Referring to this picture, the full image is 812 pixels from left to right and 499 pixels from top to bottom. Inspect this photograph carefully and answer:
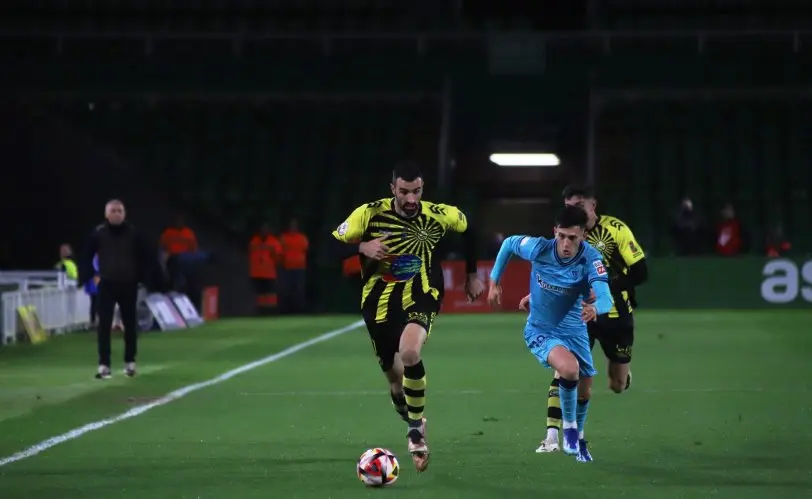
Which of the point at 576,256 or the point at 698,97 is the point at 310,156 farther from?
the point at 576,256

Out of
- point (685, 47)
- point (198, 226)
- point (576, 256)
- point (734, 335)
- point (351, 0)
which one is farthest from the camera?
point (351, 0)

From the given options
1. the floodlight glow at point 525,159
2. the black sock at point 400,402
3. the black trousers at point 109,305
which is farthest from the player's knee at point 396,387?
the floodlight glow at point 525,159

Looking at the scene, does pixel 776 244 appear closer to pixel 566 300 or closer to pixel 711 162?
pixel 711 162

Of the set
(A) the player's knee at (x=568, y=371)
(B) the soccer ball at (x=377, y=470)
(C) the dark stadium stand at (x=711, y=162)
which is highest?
(C) the dark stadium stand at (x=711, y=162)

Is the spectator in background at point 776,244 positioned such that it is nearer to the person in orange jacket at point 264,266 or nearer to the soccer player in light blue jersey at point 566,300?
the person in orange jacket at point 264,266

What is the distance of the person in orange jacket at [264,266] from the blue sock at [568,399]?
23.2 meters

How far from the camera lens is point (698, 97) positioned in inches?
1645

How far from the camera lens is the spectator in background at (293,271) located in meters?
34.0

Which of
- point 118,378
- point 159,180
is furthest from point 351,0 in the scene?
point 118,378

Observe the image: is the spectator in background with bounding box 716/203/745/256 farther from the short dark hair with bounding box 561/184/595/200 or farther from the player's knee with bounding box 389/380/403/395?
the player's knee with bounding box 389/380/403/395

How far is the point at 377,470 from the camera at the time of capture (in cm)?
933

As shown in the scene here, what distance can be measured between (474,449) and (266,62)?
30.9 meters

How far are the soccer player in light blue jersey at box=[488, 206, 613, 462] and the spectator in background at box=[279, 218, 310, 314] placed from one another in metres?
22.8

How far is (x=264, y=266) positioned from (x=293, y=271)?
0.86 meters
